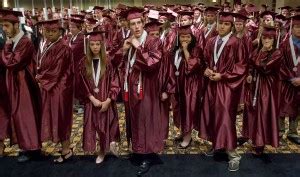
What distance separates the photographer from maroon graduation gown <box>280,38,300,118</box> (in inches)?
205

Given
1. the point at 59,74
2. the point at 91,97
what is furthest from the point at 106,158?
the point at 59,74

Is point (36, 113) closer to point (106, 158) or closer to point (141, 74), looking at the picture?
point (106, 158)

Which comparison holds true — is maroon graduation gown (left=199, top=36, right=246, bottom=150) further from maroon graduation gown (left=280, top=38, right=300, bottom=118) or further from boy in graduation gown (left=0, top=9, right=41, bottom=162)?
boy in graduation gown (left=0, top=9, right=41, bottom=162)

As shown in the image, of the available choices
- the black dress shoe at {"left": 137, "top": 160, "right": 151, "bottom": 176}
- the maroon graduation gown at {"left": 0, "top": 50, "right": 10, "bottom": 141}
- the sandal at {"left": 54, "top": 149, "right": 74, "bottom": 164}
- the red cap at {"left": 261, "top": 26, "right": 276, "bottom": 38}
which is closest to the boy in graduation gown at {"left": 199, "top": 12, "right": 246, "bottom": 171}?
the red cap at {"left": 261, "top": 26, "right": 276, "bottom": 38}

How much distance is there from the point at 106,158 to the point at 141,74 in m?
1.30

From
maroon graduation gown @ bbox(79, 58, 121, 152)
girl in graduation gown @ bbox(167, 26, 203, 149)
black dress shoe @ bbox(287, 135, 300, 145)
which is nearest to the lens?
maroon graduation gown @ bbox(79, 58, 121, 152)

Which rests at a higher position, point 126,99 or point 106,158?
point 126,99

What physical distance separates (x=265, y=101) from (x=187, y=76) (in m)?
1.06

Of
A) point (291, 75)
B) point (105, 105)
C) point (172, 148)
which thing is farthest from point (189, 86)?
point (291, 75)

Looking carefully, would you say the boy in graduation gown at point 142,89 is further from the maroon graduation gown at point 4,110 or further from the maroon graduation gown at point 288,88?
the maroon graduation gown at point 288,88

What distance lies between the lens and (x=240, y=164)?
15.5 ft

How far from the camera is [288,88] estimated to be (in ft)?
17.5

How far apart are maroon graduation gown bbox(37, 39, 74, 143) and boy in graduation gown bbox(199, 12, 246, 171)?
1755 mm

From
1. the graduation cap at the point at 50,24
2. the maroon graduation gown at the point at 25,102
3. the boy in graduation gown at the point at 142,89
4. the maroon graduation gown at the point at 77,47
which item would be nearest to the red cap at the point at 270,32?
the boy in graduation gown at the point at 142,89
